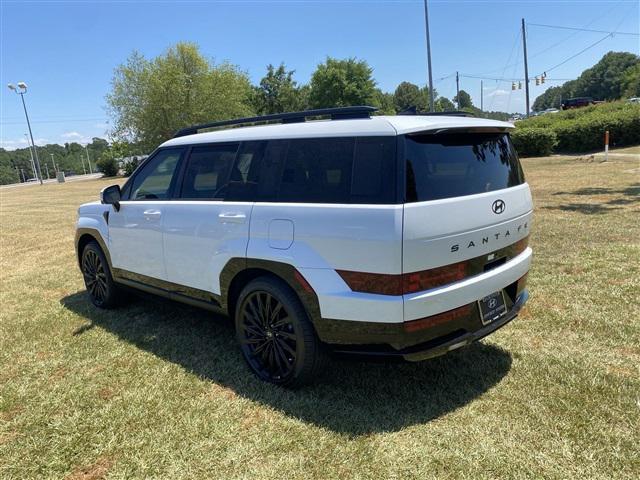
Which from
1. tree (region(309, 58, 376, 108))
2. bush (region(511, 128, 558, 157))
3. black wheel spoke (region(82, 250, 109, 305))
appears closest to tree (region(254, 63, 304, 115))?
tree (region(309, 58, 376, 108))

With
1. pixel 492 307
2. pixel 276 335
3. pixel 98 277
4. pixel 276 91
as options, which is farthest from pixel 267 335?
pixel 276 91

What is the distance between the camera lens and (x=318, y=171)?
9.89 feet

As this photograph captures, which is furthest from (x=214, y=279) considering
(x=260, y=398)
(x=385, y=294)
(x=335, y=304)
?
(x=385, y=294)

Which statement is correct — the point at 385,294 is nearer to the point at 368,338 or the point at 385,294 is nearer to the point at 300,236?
the point at 368,338

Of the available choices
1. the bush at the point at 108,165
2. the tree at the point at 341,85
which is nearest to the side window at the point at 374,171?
the bush at the point at 108,165

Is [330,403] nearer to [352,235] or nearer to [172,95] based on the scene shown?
[352,235]

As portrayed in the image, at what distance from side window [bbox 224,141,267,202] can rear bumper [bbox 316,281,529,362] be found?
1168 mm

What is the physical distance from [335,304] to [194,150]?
207 cm

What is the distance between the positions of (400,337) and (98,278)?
3971 millimetres

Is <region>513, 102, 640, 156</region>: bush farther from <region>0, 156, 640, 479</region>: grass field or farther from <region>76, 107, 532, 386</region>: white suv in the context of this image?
<region>76, 107, 532, 386</region>: white suv

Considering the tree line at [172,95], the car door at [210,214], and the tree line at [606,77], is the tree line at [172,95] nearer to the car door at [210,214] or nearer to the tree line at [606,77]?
the car door at [210,214]

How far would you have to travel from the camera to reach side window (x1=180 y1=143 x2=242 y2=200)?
11.8 ft

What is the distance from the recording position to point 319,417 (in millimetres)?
2945

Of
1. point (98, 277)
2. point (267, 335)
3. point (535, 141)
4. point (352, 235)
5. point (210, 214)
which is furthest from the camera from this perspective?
point (535, 141)
